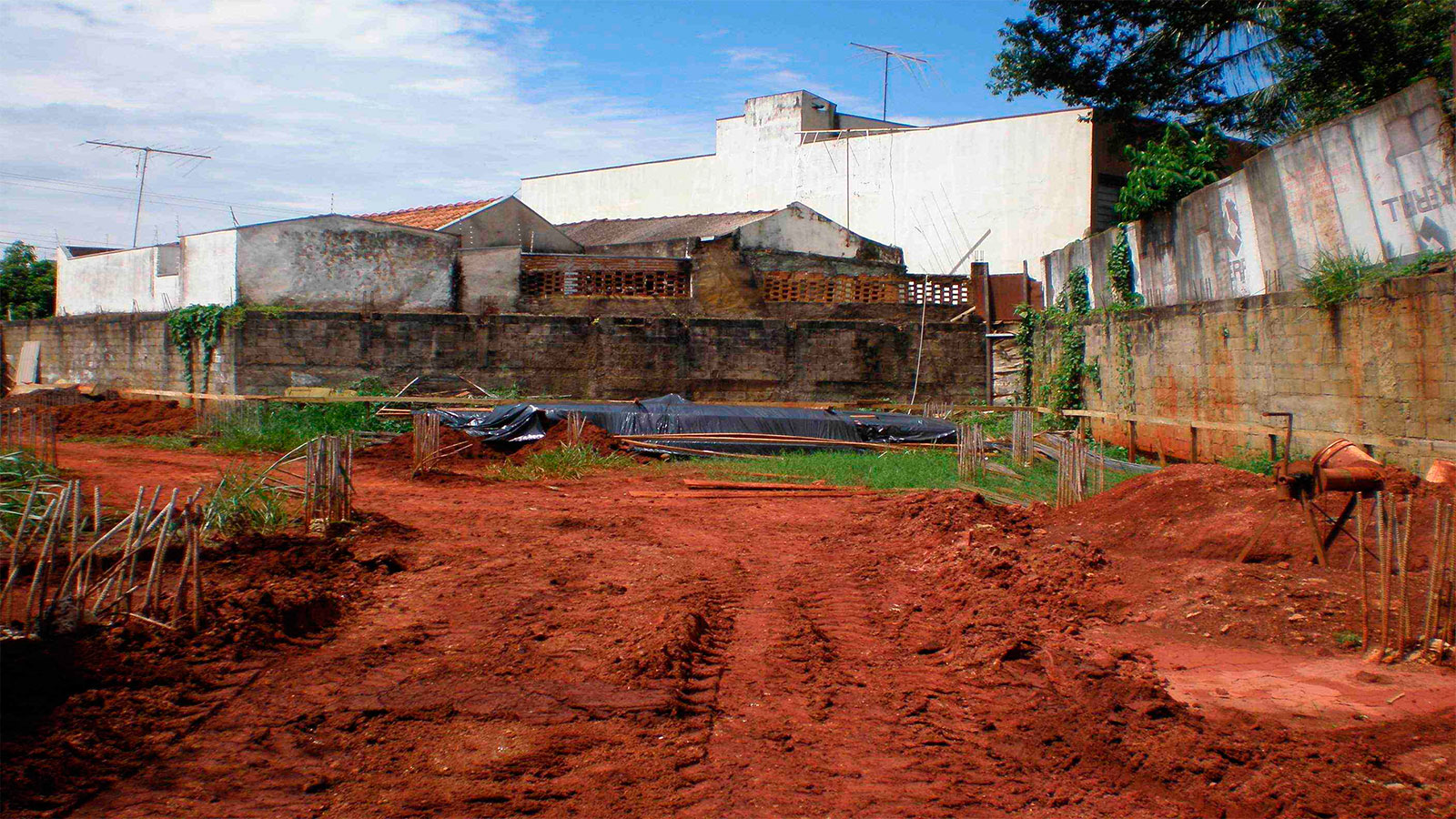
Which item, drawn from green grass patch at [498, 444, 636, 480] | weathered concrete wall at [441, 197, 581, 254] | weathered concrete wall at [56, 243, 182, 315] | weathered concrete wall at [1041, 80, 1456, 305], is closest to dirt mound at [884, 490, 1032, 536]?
weathered concrete wall at [1041, 80, 1456, 305]

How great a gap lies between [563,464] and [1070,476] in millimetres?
6685

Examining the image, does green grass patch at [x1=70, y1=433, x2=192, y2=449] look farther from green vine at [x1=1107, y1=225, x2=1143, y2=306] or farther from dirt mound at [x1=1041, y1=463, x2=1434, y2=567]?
green vine at [x1=1107, y1=225, x2=1143, y2=306]

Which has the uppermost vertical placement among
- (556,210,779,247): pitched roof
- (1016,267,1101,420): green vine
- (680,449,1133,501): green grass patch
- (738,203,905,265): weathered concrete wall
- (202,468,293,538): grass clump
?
(556,210,779,247): pitched roof

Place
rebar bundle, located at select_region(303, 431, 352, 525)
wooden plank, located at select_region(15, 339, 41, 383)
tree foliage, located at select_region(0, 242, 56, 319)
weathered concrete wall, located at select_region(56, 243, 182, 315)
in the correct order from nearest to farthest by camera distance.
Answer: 1. rebar bundle, located at select_region(303, 431, 352, 525)
2. weathered concrete wall, located at select_region(56, 243, 182, 315)
3. wooden plank, located at select_region(15, 339, 41, 383)
4. tree foliage, located at select_region(0, 242, 56, 319)

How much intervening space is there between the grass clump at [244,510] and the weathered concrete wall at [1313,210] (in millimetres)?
10621

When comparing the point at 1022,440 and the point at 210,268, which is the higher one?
the point at 210,268

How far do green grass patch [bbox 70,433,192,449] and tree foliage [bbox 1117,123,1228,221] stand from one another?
15.3 metres

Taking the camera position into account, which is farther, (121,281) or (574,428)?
(121,281)

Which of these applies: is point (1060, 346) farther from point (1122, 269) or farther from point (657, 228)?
point (657, 228)

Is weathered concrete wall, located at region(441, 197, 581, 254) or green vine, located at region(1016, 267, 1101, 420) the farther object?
weathered concrete wall, located at region(441, 197, 581, 254)

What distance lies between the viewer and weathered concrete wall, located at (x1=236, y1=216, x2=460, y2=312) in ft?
59.9

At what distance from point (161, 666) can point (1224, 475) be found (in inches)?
312

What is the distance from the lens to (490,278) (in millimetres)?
19828

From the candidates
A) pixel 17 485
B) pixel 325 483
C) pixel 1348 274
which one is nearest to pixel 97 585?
pixel 325 483
